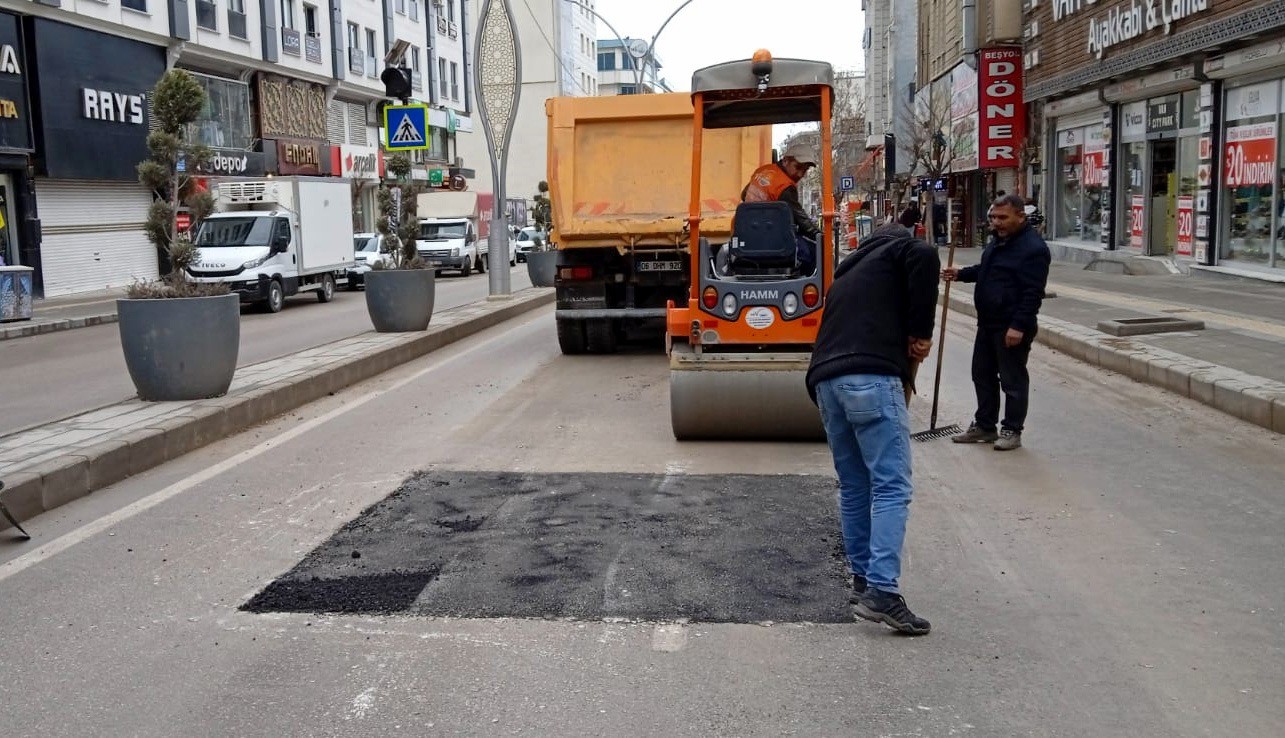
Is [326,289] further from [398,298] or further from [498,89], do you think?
[398,298]

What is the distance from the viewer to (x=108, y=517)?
6.77m

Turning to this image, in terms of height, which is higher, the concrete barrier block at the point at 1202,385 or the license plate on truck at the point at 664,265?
the license plate on truck at the point at 664,265

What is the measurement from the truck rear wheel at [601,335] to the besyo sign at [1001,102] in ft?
68.4

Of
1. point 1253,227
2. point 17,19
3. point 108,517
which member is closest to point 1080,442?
point 108,517

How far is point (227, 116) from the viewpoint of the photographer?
3756 cm

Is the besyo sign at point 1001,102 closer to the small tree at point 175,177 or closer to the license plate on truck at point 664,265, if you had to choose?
the license plate on truck at point 664,265

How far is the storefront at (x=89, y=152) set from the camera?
92.0ft

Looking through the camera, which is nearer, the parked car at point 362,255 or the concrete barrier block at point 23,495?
the concrete barrier block at point 23,495

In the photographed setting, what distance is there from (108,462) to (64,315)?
682 inches

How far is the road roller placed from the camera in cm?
840

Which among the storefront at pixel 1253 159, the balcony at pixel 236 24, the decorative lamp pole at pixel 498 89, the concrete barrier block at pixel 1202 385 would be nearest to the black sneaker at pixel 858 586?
the concrete barrier block at pixel 1202 385

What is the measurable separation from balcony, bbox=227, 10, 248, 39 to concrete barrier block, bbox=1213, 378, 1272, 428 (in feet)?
113

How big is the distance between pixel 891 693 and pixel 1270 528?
128 inches

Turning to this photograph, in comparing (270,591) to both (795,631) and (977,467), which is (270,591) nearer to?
(795,631)
